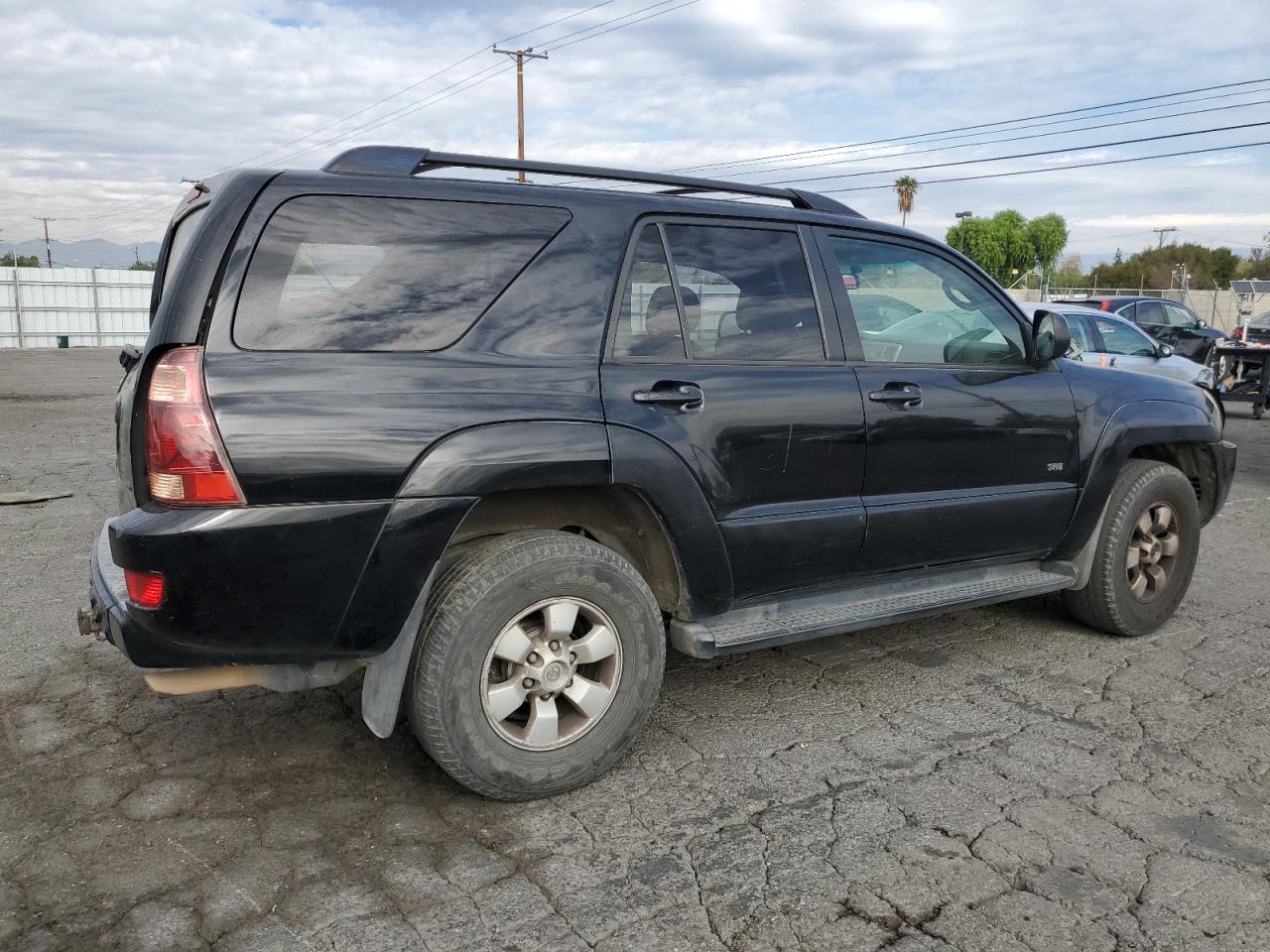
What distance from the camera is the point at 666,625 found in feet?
11.9

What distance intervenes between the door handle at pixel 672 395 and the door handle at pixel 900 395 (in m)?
0.76

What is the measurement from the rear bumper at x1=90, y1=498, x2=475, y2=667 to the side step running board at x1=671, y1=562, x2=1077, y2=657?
3.37ft

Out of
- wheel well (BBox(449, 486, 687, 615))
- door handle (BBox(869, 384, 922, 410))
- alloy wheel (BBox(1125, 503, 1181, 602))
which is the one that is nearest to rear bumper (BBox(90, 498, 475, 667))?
wheel well (BBox(449, 486, 687, 615))

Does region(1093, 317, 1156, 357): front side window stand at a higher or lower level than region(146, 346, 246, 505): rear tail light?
higher

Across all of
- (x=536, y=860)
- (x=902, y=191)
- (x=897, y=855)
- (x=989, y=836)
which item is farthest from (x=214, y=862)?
(x=902, y=191)

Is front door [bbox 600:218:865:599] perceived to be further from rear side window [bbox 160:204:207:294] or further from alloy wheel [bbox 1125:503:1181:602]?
alloy wheel [bbox 1125:503:1181:602]

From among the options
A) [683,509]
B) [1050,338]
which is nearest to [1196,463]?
[1050,338]

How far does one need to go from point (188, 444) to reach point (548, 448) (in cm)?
96

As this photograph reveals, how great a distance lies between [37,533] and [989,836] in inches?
243

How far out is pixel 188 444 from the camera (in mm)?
2619

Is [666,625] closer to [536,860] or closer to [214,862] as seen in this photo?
[536,860]

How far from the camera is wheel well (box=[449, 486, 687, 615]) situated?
10.6 ft

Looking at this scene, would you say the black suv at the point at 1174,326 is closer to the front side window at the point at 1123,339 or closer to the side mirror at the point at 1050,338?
the front side window at the point at 1123,339

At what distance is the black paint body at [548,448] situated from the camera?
2.68 metres
